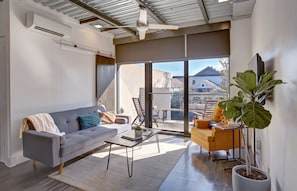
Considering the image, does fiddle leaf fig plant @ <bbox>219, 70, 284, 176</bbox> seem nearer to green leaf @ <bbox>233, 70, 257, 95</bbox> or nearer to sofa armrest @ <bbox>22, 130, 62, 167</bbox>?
green leaf @ <bbox>233, 70, 257, 95</bbox>

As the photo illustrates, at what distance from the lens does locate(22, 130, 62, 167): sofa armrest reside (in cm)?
260

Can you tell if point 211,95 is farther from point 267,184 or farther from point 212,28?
point 267,184

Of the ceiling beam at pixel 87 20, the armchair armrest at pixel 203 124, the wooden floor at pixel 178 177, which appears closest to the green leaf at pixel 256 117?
the wooden floor at pixel 178 177

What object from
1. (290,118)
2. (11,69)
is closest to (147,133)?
(290,118)

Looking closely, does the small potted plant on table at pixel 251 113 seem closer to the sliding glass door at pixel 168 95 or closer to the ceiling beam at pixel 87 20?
the sliding glass door at pixel 168 95

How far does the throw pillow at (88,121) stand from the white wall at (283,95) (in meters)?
3.15

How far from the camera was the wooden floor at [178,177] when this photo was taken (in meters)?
2.38

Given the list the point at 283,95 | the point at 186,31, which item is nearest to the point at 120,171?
the point at 283,95

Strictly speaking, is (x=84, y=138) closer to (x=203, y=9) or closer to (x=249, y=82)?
(x=249, y=82)

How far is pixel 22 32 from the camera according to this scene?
3.21 metres

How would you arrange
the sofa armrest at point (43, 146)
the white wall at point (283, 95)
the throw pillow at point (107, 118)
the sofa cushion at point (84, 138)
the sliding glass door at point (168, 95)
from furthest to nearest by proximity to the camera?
1. the sliding glass door at point (168, 95)
2. the throw pillow at point (107, 118)
3. the sofa cushion at point (84, 138)
4. the sofa armrest at point (43, 146)
5. the white wall at point (283, 95)

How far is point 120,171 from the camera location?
2.83 meters

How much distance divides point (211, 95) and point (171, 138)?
1.47 m

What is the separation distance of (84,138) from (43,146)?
65 centimetres
